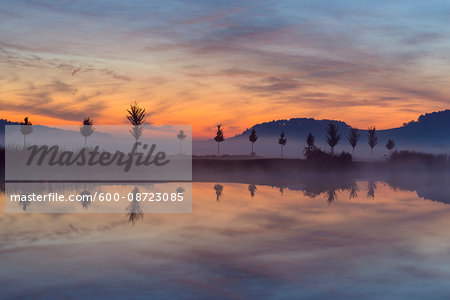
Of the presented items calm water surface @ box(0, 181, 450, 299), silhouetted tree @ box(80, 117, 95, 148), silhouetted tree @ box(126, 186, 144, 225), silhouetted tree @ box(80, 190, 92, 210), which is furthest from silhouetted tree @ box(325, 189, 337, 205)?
silhouetted tree @ box(80, 117, 95, 148)

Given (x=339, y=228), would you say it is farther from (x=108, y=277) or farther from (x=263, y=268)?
(x=108, y=277)

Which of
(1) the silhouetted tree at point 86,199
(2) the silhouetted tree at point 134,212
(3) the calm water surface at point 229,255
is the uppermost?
(1) the silhouetted tree at point 86,199

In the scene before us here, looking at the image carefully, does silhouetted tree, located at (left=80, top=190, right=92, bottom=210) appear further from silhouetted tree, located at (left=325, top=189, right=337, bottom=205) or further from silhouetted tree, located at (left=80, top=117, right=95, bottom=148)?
silhouetted tree, located at (left=80, top=117, right=95, bottom=148)

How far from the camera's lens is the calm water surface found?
301 inches

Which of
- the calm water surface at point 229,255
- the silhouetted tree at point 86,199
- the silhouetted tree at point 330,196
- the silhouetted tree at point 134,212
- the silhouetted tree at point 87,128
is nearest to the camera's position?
the calm water surface at point 229,255

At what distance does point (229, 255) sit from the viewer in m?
10.0

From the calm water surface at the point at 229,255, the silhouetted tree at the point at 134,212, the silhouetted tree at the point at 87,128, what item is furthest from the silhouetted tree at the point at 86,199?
the silhouetted tree at the point at 87,128

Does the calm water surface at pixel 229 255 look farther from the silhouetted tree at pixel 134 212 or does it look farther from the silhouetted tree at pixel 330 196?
the silhouetted tree at pixel 330 196

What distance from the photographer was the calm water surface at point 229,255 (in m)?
7.66

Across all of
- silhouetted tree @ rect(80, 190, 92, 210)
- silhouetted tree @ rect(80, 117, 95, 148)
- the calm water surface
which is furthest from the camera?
silhouetted tree @ rect(80, 117, 95, 148)

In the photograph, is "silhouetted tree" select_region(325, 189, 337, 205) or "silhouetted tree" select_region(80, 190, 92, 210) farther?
"silhouetted tree" select_region(325, 189, 337, 205)

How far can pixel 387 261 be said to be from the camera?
9.59 meters

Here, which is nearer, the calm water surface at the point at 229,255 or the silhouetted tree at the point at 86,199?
the calm water surface at the point at 229,255

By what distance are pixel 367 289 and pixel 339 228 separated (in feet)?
19.3
